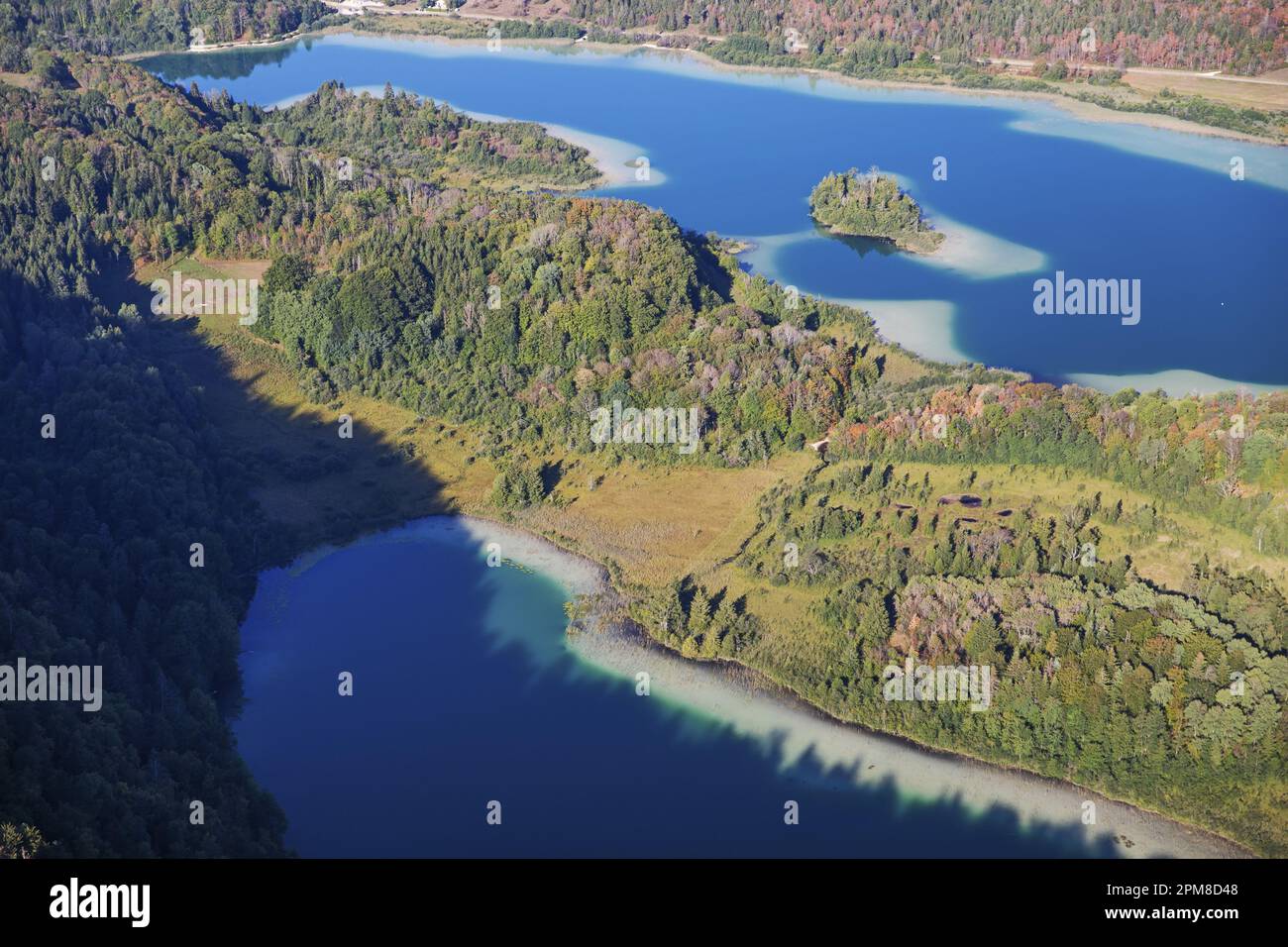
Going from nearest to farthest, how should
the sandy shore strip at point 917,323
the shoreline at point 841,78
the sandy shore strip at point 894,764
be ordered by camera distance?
1. the sandy shore strip at point 894,764
2. the sandy shore strip at point 917,323
3. the shoreline at point 841,78

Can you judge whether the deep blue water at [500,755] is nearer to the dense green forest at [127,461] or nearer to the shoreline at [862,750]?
the shoreline at [862,750]

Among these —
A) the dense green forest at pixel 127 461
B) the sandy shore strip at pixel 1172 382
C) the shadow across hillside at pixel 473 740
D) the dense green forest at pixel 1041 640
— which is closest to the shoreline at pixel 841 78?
the dense green forest at pixel 127 461

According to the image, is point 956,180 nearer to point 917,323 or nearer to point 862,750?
point 917,323

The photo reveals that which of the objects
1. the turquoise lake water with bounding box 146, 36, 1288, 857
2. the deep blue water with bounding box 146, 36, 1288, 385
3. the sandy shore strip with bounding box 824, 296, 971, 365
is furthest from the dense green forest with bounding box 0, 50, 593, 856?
the sandy shore strip with bounding box 824, 296, 971, 365

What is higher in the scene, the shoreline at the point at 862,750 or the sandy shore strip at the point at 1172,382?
the sandy shore strip at the point at 1172,382

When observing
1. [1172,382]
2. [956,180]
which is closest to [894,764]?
[1172,382]

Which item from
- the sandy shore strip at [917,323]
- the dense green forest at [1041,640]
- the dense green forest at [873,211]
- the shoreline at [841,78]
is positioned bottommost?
the dense green forest at [1041,640]

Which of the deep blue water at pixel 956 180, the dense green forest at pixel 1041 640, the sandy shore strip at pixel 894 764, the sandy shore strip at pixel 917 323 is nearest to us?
the sandy shore strip at pixel 894 764

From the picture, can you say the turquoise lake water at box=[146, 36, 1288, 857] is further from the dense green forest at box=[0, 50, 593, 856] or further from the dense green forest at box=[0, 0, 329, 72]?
the dense green forest at box=[0, 0, 329, 72]
